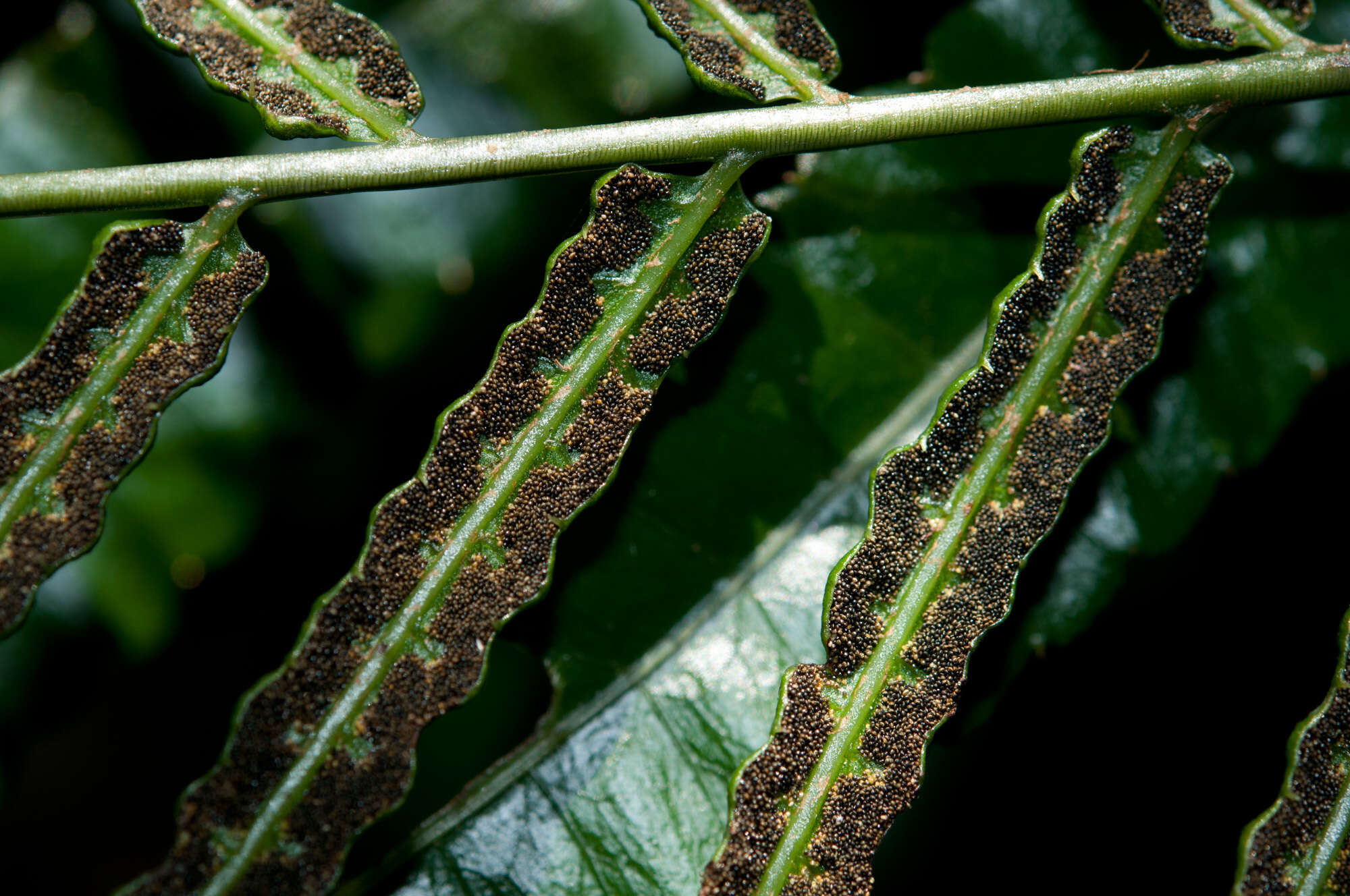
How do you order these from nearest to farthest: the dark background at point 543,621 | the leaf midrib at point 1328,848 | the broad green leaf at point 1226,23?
the leaf midrib at point 1328,848
the broad green leaf at point 1226,23
the dark background at point 543,621

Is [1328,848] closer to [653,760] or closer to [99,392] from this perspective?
[653,760]

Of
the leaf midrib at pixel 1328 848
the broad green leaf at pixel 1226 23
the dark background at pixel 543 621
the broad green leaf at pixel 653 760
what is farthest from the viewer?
the dark background at pixel 543 621

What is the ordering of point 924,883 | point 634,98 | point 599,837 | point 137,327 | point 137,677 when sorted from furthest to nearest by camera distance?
point 137,677
point 634,98
point 924,883
point 599,837
point 137,327

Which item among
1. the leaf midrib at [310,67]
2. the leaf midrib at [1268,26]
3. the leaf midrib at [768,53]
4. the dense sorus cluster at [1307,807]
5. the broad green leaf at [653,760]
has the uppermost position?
the leaf midrib at [310,67]

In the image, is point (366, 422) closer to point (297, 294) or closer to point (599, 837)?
point (297, 294)

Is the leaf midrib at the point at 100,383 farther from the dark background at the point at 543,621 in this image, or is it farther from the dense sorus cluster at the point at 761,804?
the dense sorus cluster at the point at 761,804

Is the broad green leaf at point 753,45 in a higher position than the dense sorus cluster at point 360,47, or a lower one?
lower

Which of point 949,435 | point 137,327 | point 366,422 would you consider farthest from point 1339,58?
point 366,422

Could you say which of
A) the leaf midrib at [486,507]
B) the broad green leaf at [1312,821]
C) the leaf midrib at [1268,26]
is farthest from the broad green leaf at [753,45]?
the broad green leaf at [1312,821]
